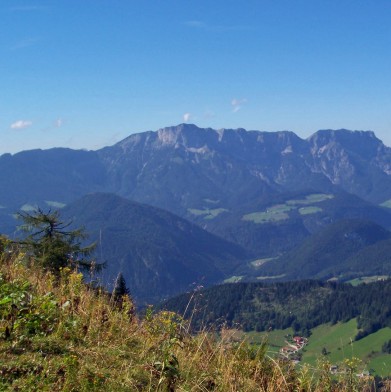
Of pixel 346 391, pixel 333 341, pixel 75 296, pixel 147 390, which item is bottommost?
pixel 333 341

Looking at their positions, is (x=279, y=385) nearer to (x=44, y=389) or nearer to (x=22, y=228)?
(x=44, y=389)

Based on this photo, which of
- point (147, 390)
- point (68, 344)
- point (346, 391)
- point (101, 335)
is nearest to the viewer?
point (147, 390)

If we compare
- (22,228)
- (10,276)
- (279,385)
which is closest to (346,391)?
(279,385)

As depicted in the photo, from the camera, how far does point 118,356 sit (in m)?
6.29

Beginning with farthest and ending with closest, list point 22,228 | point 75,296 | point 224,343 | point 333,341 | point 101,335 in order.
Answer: point 333,341
point 22,228
point 75,296
point 224,343
point 101,335

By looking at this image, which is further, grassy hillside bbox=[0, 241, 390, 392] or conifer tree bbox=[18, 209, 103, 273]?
conifer tree bbox=[18, 209, 103, 273]

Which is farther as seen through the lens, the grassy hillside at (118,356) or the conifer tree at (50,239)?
the conifer tree at (50,239)

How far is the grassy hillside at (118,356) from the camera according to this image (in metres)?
5.37

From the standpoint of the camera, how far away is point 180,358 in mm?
6535

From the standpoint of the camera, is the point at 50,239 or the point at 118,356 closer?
the point at 118,356

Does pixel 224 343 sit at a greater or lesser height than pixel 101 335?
lesser

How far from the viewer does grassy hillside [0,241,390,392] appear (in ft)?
17.6

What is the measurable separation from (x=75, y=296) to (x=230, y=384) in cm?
341

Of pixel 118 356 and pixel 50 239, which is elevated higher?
pixel 50 239
